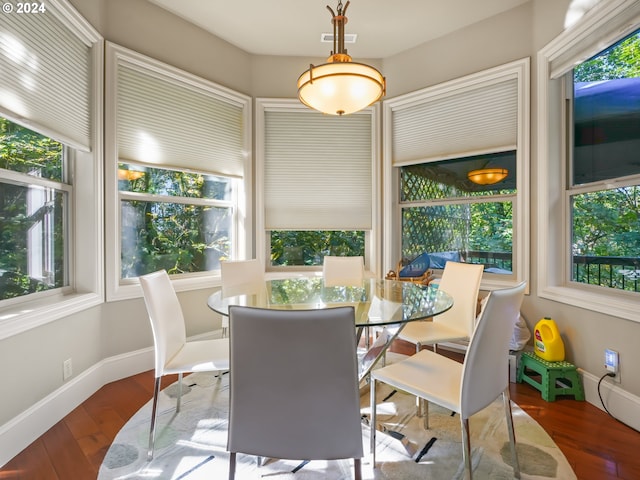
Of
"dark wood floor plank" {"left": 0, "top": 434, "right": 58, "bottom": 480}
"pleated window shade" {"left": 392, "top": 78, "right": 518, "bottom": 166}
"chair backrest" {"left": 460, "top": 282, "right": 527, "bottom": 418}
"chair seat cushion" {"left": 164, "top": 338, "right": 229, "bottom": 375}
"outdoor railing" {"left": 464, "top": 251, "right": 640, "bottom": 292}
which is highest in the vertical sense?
"pleated window shade" {"left": 392, "top": 78, "right": 518, "bottom": 166}

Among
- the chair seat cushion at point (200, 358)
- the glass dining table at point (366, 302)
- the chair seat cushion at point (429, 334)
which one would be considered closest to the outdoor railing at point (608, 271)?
the chair seat cushion at point (429, 334)

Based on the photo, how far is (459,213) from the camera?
328 cm

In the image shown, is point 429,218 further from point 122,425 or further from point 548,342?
point 122,425

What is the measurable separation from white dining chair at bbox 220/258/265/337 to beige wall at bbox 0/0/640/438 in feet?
2.13

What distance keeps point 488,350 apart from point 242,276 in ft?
6.15

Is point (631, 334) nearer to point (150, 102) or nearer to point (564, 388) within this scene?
point (564, 388)

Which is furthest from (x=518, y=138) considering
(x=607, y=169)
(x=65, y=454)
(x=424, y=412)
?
(x=65, y=454)

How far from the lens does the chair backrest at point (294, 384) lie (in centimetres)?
104

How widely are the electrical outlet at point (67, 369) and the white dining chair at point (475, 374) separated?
1.92 meters

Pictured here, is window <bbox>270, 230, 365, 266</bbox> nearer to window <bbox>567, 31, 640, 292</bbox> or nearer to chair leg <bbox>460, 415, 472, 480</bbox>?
window <bbox>567, 31, 640, 292</bbox>

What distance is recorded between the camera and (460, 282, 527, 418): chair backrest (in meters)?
1.32

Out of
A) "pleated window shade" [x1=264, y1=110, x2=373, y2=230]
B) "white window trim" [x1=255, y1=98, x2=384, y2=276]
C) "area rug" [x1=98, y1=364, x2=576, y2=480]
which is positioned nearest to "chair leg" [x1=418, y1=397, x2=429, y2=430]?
"area rug" [x1=98, y1=364, x2=576, y2=480]

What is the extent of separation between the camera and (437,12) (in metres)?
2.84

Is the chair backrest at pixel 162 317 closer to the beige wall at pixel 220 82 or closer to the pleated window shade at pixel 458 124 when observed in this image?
the beige wall at pixel 220 82
